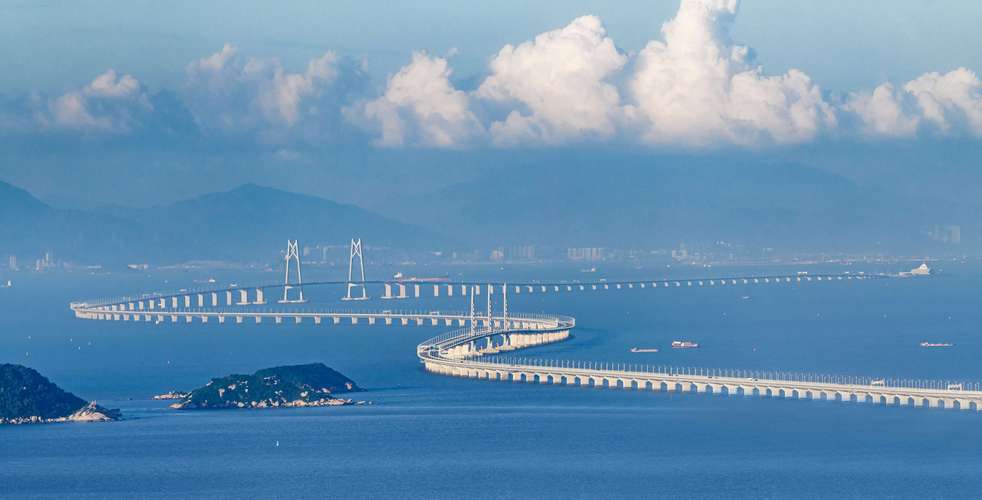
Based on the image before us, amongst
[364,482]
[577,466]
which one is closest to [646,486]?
[577,466]

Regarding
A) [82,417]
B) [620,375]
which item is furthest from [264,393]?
[620,375]

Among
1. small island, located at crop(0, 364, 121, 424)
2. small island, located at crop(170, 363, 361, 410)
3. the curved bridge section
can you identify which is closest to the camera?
small island, located at crop(0, 364, 121, 424)

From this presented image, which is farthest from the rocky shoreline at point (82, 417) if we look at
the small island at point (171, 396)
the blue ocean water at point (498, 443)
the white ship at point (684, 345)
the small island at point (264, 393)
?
the white ship at point (684, 345)

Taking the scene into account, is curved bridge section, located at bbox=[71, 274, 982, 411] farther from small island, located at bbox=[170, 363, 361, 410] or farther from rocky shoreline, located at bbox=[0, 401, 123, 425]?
rocky shoreline, located at bbox=[0, 401, 123, 425]

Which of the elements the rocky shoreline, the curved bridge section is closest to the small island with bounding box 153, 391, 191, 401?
the rocky shoreline

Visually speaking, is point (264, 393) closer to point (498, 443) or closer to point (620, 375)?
point (498, 443)

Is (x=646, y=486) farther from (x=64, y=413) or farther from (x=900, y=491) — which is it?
(x=64, y=413)

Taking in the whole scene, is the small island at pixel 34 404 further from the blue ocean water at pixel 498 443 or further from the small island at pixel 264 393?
the small island at pixel 264 393
